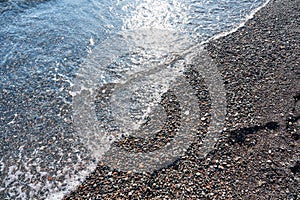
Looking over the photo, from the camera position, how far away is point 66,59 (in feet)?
20.9

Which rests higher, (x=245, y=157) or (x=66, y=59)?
(x=66, y=59)

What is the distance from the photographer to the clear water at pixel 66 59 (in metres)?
4.26

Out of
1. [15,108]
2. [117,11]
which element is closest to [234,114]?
[15,108]

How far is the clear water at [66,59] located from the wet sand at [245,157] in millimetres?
741

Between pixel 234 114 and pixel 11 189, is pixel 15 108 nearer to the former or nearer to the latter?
pixel 11 189

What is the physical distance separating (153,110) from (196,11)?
3831 millimetres

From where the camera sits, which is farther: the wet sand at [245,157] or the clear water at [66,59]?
the clear water at [66,59]

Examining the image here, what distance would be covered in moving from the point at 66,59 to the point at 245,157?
4.16 meters

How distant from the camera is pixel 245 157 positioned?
12.5ft

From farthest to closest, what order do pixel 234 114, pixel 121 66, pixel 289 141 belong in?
pixel 121 66 < pixel 234 114 < pixel 289 141

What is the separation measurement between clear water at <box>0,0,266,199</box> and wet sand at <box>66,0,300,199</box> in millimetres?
741

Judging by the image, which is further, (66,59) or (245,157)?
(66,59)

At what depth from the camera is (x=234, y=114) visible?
4.45m

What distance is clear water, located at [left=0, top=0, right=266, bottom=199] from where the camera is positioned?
4262 millimetres
